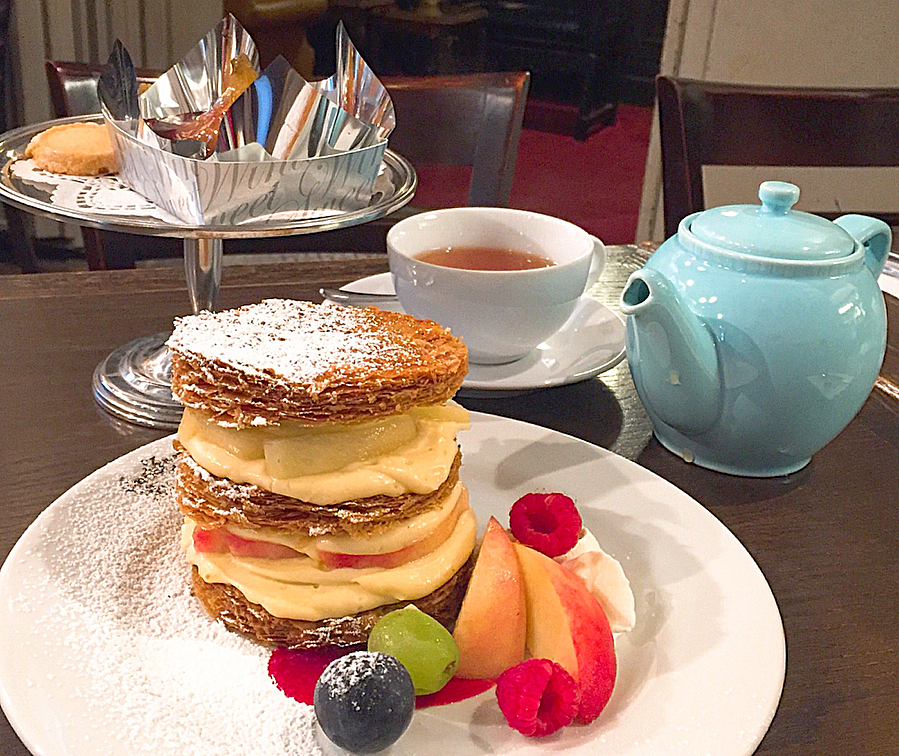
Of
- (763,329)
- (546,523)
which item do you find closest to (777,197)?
(763,329)

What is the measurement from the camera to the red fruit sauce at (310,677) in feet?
2.20

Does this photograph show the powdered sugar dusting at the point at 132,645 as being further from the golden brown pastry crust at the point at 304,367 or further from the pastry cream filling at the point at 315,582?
the golden brown pastry crust at the point at 304,367

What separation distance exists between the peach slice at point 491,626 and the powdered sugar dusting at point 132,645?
0.13 meters

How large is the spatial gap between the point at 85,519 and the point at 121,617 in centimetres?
12

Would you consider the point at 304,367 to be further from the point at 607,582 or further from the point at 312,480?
the point at 607,582

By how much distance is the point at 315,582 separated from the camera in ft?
2.45

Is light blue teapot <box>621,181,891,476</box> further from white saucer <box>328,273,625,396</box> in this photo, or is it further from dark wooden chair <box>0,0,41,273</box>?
dark wooden chair <box>0,0,41,273</box>

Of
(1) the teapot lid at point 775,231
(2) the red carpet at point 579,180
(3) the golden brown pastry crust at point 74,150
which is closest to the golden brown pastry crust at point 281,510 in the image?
(1) the teapot lid at point 775,231

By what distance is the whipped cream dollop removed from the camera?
0.74 meters

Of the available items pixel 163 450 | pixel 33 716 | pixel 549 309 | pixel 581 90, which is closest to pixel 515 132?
pixel 549 309

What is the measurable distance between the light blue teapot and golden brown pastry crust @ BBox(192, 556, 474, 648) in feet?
1.19

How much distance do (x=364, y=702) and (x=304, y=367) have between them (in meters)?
0.25

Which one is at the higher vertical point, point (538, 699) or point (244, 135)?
point (244, 135)

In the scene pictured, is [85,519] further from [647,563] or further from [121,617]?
[647,563]
